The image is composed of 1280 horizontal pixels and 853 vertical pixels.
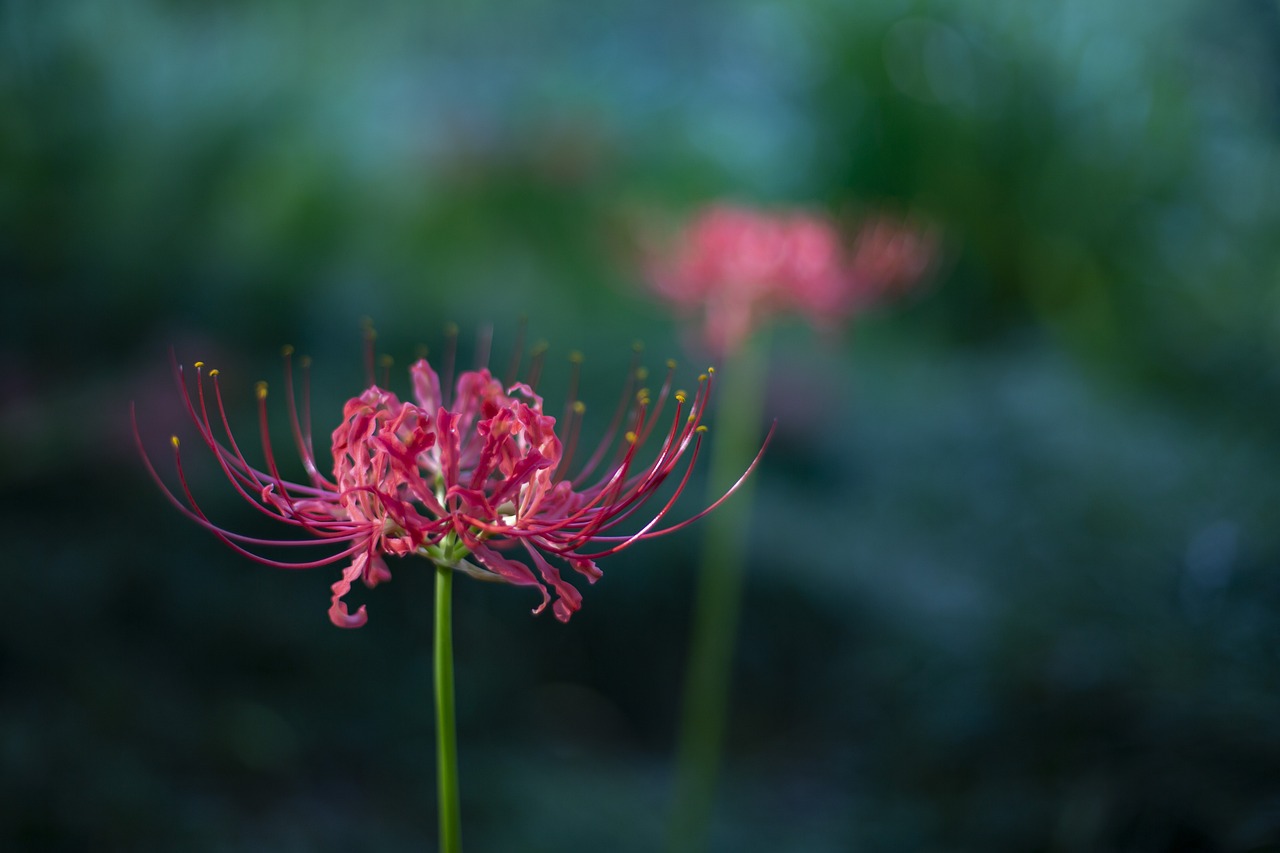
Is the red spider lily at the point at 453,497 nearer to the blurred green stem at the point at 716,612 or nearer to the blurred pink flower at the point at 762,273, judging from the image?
the blurred pink flower at the point at 762,273

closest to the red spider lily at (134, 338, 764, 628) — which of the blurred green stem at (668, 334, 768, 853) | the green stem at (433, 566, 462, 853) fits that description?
the green stem at (433, 566, 462, 853)

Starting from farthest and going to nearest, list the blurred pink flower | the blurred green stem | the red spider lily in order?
the blurred green stem
the blurred pink flower
the red spider lily

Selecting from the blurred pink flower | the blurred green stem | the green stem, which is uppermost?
the blurred pink flower

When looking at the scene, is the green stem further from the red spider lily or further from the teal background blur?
the teal background blur

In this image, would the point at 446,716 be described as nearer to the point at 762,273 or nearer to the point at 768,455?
the point at 762,273

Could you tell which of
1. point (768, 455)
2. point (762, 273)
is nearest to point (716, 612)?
point (762, 273)

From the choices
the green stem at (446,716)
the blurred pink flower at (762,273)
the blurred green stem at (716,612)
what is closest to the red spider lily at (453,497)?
the green stem at (446,716)
